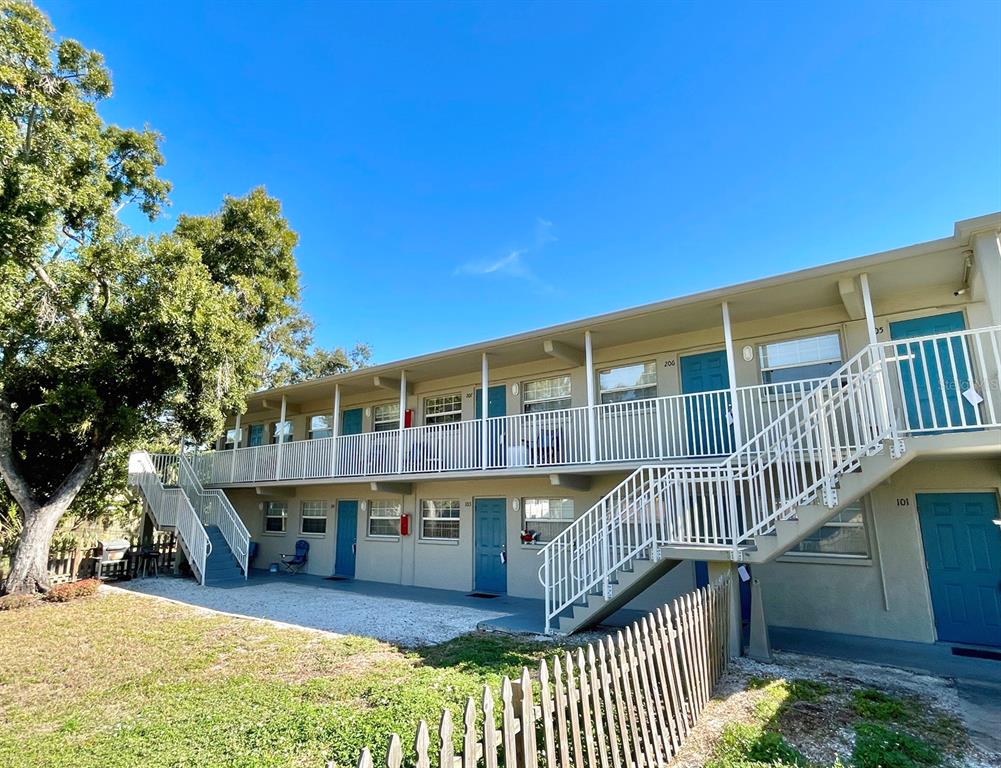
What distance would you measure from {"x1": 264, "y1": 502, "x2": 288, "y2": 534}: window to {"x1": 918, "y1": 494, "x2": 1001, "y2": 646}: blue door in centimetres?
1657

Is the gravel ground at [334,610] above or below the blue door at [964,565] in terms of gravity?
below

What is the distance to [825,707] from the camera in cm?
493

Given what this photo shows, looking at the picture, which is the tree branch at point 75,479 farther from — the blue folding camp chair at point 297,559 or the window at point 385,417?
the window at point 385,417

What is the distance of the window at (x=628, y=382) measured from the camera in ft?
34.7

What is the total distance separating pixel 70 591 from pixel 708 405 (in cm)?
1420

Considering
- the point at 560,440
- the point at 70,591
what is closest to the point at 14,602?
the point at 70,591

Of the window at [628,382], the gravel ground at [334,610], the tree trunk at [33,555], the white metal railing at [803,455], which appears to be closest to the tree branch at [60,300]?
A: the tree trunk at [33,555]

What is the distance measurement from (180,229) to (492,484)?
11.5 m

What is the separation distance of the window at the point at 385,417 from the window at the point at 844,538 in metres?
10.6

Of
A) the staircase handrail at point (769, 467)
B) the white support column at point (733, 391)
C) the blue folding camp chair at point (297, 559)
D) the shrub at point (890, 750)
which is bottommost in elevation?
the shrub at point (890, 750)

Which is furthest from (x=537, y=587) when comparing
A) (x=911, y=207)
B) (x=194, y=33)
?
(x=194, y=33)

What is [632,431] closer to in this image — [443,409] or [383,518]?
[443,409]

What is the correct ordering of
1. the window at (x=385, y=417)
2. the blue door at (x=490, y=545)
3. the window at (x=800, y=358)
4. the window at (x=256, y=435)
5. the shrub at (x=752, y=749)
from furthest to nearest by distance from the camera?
the window at (x=256, y=435) → the window at (x=385, y=417) → the blue door at (x=490, y=545) → the window at (x=800, y=358) → the shrub at (x=752, y=749)

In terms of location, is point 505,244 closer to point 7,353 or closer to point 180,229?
point 180,229
